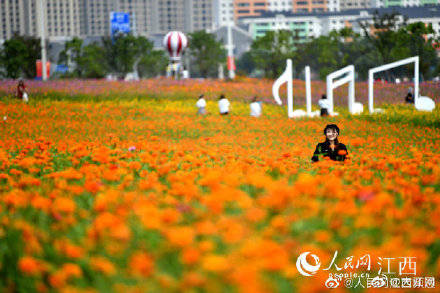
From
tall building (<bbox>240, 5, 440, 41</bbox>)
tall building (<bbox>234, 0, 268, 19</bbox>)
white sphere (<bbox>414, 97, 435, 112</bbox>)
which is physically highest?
tall building (<bbox>234, 0, 268, 19</bbox>)

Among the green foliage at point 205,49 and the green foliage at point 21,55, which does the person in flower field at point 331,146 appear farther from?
the green foliage at point 205,49

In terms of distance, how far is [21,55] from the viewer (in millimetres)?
58406

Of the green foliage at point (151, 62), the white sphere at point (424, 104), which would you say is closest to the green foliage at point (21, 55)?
the green foliage at point (151, 62)

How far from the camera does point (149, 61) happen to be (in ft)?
242

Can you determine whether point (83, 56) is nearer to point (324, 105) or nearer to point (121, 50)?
point (121, 50)

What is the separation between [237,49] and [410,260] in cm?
12942

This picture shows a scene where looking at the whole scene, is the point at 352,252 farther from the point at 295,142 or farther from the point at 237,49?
the point at 237,49

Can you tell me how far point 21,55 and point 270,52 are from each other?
26730 millimetres

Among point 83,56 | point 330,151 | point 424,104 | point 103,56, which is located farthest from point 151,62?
point 330,151

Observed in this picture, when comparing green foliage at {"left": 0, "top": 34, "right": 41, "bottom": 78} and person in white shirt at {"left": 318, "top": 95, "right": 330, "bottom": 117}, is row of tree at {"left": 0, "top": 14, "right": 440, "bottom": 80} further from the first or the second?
person in white shirt at {"left": 318, "top": 95, "right": 330, "bottom": 117}

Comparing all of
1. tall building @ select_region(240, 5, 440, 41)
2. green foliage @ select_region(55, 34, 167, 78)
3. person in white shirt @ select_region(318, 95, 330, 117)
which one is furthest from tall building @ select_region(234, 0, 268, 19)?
person in white shirt @ select_region(318, 95, 330, 117)

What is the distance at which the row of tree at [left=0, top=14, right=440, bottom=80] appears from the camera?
52959 millimetres

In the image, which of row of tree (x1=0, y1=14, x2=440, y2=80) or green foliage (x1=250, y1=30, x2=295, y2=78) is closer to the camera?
row of tree (x1=0, y1=14, x2=440, y2=80)

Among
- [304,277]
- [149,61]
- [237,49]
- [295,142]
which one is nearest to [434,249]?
[304,277]
